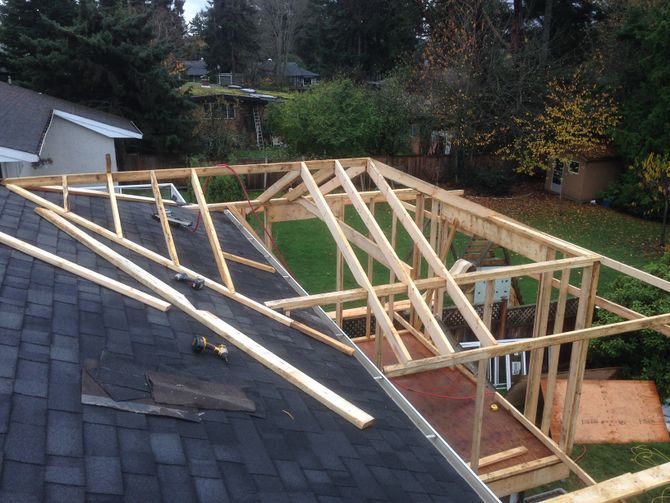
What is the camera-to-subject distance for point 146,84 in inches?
1075

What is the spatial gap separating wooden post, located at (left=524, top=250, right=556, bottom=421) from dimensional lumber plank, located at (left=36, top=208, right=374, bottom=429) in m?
3.89

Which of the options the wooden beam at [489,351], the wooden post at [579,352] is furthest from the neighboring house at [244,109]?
the wooden beam at [489,351]

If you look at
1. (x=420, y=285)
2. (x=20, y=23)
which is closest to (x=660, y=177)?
(x=420, y=285)

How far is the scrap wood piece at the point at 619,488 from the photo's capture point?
417 centimetres

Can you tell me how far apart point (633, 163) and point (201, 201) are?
23.1 meters

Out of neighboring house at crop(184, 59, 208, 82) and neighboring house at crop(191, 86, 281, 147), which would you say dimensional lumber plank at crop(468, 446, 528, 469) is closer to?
neighboring house at crop(191, 86, 281, 147)

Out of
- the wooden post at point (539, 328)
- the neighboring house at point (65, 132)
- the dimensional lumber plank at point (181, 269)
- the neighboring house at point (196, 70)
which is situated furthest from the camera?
the neighboring house at point (196, 70)

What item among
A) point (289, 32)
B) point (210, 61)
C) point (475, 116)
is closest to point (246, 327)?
point (475, 116)

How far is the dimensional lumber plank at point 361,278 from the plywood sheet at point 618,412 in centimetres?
482

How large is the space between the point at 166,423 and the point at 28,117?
18.0 meters

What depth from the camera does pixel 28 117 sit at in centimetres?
1891

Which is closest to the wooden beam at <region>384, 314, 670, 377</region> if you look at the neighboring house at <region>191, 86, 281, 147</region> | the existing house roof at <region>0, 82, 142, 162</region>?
the existing house roof at <region>0, 82, 142, 162</region>

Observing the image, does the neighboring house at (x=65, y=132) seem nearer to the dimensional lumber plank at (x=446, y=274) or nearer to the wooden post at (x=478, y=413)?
the dimensional lumber plank at (x=446, y=274)

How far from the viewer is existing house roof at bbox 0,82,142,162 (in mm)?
15406
